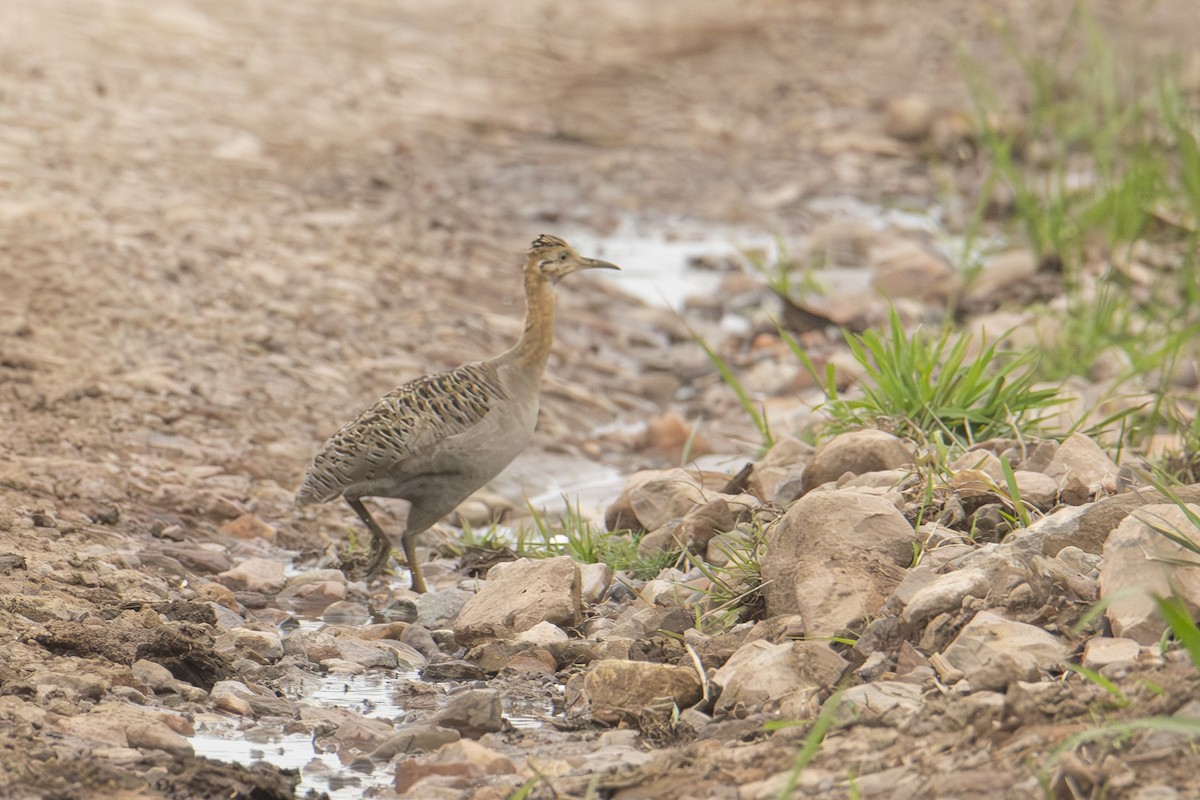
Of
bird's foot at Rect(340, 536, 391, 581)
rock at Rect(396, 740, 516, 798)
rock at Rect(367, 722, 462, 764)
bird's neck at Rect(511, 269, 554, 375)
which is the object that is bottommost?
bird's foot at Rect(340, 536, 391, 581)

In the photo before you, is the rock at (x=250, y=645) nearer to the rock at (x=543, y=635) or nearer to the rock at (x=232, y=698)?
the rock at (x=232, y=698)

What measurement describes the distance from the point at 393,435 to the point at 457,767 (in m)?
1.75

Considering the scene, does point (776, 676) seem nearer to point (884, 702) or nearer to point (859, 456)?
point (884, 702)

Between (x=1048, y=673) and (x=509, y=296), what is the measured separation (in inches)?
203

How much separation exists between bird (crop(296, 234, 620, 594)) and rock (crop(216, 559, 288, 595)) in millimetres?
252

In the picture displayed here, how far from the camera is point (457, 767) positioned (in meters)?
3.46

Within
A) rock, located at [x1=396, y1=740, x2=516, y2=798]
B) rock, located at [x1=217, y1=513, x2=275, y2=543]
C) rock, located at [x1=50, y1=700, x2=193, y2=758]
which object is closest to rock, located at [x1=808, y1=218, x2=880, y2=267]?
rock, located at [x1=217, y1=513, x2=275, y2=543]

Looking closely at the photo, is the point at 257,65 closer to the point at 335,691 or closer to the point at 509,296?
the point at 509,296

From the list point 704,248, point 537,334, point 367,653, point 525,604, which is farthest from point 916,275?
point 367,653

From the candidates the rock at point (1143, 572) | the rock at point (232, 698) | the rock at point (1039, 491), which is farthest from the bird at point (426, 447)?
the rock at point (1143, 572)

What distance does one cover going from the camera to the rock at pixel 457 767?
3443 mm

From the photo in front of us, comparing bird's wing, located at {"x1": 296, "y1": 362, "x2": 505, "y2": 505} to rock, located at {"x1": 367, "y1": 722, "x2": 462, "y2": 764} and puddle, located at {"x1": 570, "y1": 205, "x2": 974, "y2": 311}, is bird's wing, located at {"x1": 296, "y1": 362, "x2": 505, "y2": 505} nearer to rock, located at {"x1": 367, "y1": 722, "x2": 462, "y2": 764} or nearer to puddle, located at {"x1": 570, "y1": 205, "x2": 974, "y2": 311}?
rock, located at {"x1": 367, "y1": 722, "x2": 462, "y2": 764}

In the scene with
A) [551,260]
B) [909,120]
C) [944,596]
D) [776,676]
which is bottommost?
[776,676]

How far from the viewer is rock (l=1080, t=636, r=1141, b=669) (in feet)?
11.0
